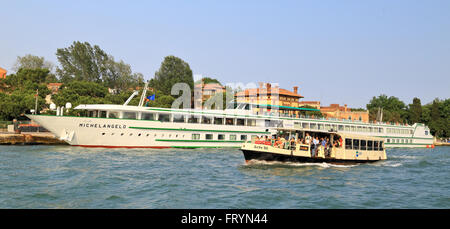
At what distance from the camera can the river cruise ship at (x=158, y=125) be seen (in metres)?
31.1

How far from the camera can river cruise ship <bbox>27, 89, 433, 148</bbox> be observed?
102 ft

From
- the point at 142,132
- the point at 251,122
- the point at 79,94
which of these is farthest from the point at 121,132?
the point at 79,94

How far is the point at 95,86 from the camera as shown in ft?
181

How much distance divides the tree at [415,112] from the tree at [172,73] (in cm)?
5775

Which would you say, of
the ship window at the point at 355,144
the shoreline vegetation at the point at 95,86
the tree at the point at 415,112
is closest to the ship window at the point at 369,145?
the ship window at the point at 355,144

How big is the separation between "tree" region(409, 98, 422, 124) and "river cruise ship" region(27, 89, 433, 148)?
60426mm

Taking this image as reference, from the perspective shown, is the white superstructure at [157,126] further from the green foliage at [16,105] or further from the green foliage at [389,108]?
the green foliage at [389,108]

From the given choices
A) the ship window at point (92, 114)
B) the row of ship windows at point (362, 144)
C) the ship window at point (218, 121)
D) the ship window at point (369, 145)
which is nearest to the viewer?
the row of ship windows at point (362, 144)

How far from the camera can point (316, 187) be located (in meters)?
15.9

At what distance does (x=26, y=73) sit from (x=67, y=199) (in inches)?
2005
